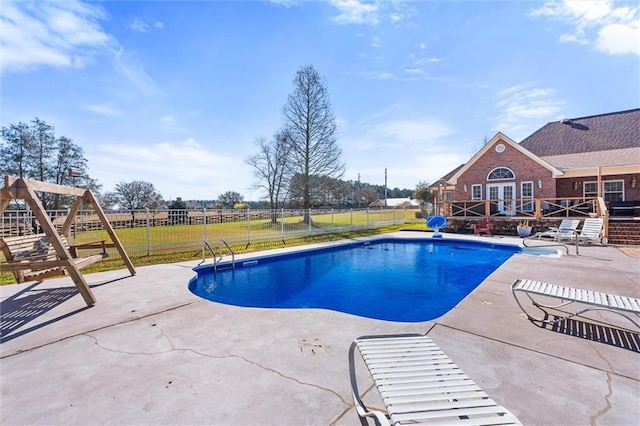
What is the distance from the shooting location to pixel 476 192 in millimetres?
20172

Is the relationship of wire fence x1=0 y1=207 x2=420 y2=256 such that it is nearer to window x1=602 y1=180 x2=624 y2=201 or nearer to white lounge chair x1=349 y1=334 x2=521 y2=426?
white lounge chair x1=349 y1=334 x2=521 y2=426

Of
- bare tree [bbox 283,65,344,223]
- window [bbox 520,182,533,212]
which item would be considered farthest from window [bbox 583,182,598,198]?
bare tree [bbox 283,65,344,223]

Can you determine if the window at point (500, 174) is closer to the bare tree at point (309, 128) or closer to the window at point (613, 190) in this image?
the window at point (613, 190)

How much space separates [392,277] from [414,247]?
5896 millimetres

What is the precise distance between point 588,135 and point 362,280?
2078 centimetres

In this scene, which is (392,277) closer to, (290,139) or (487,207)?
(487,207)

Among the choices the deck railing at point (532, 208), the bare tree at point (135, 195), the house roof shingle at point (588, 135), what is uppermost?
the house roof shingle at point (588, 135)

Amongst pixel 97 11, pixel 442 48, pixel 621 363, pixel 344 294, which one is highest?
pixel 442 48

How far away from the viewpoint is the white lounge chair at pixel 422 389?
1578mm

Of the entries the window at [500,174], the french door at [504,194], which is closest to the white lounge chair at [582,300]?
the french door at [504,194]

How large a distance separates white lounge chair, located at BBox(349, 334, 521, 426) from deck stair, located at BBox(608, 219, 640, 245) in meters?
15.1

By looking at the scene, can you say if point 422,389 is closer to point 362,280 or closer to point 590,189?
point 362,280

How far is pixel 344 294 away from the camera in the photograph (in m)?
7.25

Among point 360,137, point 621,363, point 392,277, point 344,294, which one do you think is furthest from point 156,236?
point 360,137
